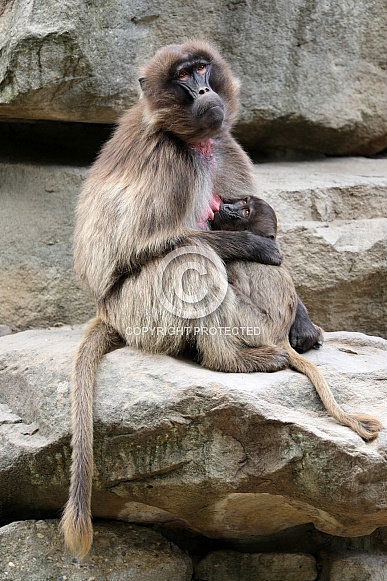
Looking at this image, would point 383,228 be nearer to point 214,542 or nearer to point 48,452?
point 214,542

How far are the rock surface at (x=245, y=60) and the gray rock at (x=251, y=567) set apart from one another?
9.85ft

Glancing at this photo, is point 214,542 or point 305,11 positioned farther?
point 305,11

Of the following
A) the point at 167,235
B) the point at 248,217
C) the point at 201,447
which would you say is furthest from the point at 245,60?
the point at 201,447

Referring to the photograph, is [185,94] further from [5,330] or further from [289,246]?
[5,330]

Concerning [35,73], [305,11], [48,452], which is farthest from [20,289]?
[305,11]

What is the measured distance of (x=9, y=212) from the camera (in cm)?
640

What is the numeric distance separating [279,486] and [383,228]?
259cm

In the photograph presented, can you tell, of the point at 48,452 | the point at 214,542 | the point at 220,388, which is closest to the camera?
the point at 220,388

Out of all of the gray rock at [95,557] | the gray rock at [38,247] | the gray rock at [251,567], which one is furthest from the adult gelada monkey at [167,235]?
the gray rock at [38,247]

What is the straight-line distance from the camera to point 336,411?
4422 mm

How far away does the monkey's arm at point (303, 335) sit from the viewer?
5.17m

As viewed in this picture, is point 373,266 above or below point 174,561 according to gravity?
above

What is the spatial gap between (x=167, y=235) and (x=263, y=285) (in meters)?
0.60

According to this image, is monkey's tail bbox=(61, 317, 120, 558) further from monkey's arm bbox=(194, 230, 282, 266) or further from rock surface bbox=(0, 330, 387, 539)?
monkey's arm bbox=(194, 230, 282, 266)
